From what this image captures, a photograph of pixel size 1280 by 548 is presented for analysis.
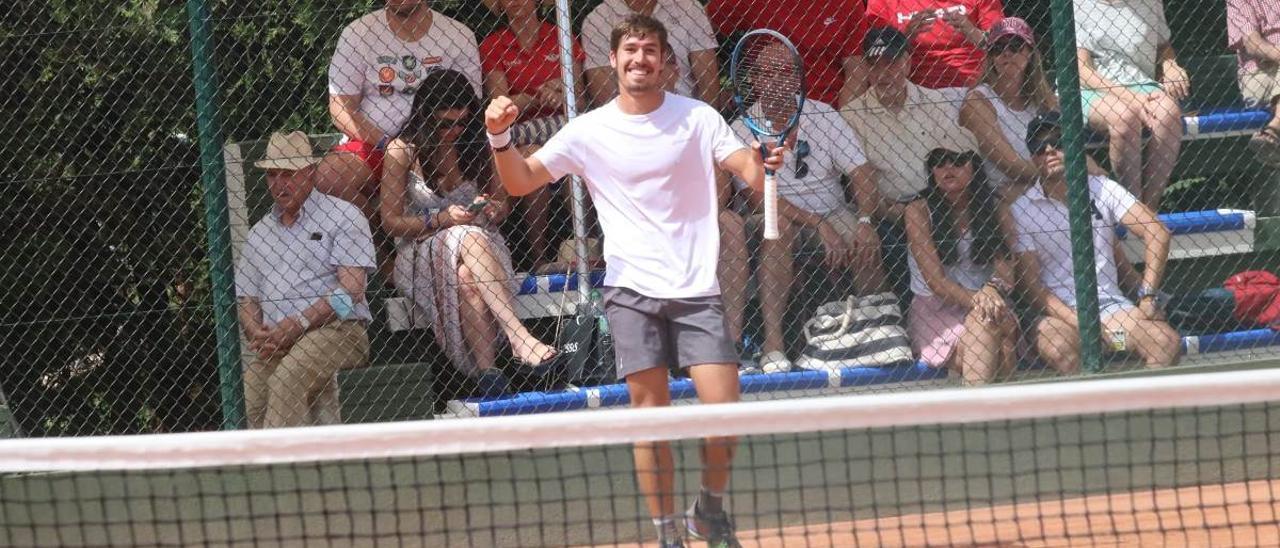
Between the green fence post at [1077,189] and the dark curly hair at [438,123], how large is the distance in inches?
91.0

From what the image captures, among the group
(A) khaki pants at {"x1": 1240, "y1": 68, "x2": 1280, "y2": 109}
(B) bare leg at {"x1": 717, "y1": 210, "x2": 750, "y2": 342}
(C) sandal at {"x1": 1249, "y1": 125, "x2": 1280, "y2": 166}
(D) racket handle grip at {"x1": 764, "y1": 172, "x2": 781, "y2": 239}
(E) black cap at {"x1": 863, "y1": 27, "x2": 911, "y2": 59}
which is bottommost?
(B) bare leg at {"x1": 717, "y1": 210, "x2": 750, "y2": 342}

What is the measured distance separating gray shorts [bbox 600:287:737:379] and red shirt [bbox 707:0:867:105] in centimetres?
201

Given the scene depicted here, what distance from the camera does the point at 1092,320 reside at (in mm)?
6230

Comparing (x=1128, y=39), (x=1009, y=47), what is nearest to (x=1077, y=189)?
(x=1009, y=47)

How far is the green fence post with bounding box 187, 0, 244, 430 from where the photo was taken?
238 inches

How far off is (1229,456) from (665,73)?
2.64m

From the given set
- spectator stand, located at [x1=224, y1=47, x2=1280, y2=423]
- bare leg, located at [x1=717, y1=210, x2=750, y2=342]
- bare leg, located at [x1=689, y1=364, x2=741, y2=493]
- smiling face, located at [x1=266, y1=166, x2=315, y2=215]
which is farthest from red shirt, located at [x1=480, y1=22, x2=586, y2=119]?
bare leg, located at [x1=689, y1=364, x2=741, y2=493]

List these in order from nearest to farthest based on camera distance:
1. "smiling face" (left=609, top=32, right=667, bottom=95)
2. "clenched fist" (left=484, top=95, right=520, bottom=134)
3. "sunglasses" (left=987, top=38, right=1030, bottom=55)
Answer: "clenched fist" (left=484, top=95, right=520, bottom=134)
"smiling face" (left=609, top=32, right=667, bottom=95)
"sunglasses" (left=987, top=38, right=1030, bottom=55)

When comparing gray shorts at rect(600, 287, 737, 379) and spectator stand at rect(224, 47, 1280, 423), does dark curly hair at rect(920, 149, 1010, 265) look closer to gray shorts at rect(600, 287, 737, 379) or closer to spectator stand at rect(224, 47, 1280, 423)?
spectator stand at rect(224, 47, 1280, 423)

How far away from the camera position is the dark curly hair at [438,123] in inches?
250

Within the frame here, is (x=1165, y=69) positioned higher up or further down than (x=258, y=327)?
higher up

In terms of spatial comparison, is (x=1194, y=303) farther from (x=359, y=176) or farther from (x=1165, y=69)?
(x=359, y=176)

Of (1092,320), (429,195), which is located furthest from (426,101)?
(1092,320)

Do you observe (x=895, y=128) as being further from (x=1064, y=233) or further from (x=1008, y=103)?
(x=1064, y=233)
